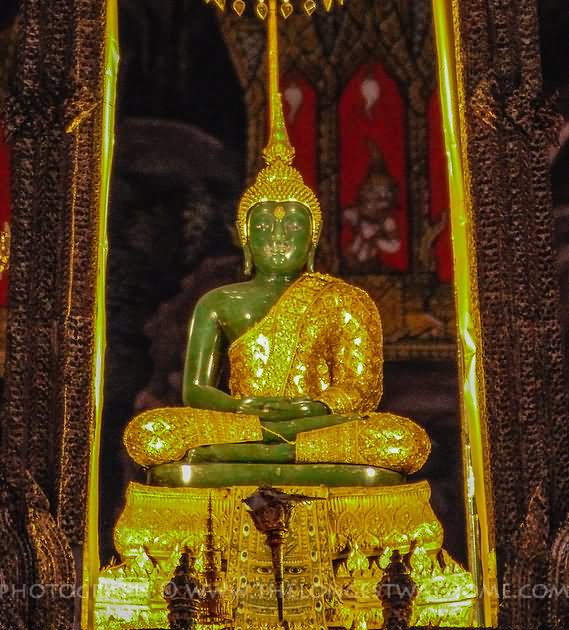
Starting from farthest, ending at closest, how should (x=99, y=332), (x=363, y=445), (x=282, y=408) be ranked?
1. (x=282, y=408)
2. (x=99, y=332)
3. (x=363, y=445)

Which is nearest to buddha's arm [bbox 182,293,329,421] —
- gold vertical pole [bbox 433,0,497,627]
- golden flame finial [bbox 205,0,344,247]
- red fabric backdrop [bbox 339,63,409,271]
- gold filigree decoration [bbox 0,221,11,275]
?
golden flame finial [bbox 205,0,344,247]

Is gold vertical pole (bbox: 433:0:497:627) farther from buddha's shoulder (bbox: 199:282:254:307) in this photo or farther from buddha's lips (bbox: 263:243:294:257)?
buddha's shoulder (bbox: 199:282:254:307)

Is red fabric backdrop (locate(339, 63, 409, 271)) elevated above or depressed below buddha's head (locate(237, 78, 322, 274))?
above

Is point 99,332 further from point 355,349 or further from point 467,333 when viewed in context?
point 467,333

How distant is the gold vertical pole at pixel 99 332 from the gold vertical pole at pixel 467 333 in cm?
146

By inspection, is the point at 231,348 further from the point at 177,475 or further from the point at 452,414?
the point at 452,414

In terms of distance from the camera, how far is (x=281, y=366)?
5.67 meters

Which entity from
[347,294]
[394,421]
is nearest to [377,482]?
[394,421]

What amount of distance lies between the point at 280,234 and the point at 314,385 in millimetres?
783

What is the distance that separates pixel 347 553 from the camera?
4703 mm

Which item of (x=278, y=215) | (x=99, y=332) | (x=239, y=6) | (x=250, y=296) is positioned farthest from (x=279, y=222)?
(x=99, y=332)

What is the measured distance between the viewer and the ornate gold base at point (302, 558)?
180 inches

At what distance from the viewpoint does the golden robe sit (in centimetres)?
500

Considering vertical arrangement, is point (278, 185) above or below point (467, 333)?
above
